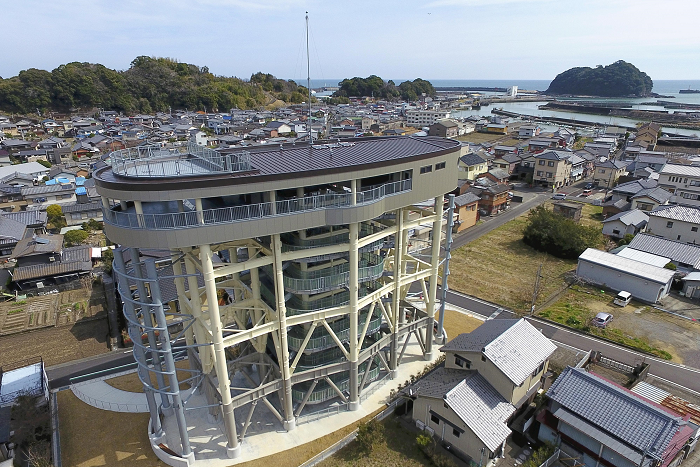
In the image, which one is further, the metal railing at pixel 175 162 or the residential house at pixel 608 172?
the residential house at pixel 608 172

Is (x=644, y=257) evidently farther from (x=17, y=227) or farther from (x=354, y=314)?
(x=17, y=227)

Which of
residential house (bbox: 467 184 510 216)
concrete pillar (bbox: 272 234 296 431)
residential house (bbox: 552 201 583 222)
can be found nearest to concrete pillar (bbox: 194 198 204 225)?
concrete pillar (bbox: 272 234 296 431)

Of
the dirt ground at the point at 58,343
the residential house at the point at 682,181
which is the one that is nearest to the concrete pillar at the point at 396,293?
the dirt ground at the point at 58,343

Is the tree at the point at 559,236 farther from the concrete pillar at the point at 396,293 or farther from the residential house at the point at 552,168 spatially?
the concrete pillar at the point at 396,293

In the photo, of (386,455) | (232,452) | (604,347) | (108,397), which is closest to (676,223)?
(604,347)

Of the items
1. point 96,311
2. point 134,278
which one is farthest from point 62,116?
point 134,278
